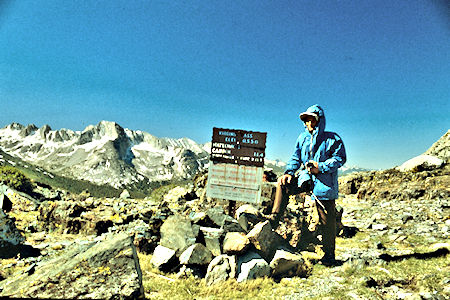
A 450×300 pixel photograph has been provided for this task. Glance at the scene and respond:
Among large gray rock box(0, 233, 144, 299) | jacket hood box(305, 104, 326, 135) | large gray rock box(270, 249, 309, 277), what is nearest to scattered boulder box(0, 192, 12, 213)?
large gray rock box(0, 233, 144, 299)

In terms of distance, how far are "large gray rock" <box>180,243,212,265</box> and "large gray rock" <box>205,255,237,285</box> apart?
0.95ft

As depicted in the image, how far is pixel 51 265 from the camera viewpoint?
180 inches

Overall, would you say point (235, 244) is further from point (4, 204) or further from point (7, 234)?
point (4, 204)

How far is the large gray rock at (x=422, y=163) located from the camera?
18664 mm

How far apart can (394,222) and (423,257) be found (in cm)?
521

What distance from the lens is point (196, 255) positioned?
6422 mm

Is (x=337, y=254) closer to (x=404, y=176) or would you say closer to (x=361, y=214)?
(x=361, y=214)

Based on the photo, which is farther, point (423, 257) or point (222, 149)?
point (222, 149)

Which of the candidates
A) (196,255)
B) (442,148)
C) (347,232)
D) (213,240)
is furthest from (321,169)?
(442,148)

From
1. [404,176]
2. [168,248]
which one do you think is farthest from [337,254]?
[404,176]

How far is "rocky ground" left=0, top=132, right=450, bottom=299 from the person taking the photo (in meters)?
4.20

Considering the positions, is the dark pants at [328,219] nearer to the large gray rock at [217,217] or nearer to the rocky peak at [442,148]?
the large gray rock at [217,217]

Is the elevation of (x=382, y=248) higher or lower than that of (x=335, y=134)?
lower

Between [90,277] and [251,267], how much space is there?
11.5ft
